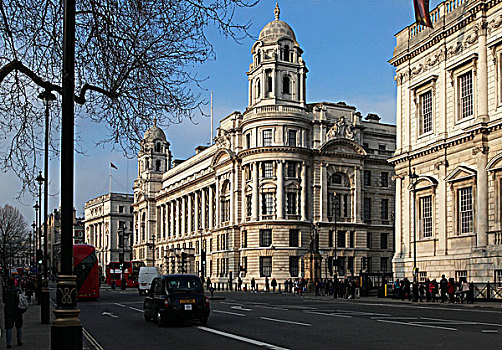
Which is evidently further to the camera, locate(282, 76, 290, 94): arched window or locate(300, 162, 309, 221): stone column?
locate(282, 76, 290, 94): arched window

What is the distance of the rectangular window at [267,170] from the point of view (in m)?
78.7

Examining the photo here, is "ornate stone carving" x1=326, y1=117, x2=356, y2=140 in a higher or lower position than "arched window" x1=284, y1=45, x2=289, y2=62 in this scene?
lower

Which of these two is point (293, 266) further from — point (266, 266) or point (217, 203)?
point (217, 203)

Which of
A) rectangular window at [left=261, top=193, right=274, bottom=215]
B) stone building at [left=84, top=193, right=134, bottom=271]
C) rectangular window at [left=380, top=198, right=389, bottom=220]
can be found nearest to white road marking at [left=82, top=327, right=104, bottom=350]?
rectangular window at [left=261, top=193, right=274, bottom=215]

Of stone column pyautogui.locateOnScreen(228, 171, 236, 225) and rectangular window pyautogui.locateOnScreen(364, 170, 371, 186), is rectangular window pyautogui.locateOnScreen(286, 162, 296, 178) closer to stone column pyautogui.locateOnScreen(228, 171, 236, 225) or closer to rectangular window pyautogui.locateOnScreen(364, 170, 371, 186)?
stone column pyautogui.locateOnScreen(228, 171, 236, 225)

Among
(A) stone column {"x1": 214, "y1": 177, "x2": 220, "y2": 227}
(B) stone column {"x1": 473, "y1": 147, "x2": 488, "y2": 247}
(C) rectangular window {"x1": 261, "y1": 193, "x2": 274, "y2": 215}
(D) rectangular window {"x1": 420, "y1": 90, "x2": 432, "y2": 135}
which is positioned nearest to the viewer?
(B) stone column {"x1": 473, "y1": 147, "x2": 488, "y2": 247}

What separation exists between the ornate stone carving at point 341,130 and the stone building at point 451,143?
110 feet

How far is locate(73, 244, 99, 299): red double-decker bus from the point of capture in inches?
1704

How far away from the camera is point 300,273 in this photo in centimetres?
7762

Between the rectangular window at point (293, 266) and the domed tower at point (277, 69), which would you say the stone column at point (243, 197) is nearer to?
the rectangular window at point (293, 266)

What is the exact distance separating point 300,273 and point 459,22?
43071 mm

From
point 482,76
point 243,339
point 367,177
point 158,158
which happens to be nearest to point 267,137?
point 367,177

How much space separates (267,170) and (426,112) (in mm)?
35380

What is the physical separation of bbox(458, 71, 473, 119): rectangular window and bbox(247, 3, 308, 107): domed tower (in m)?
39.1
